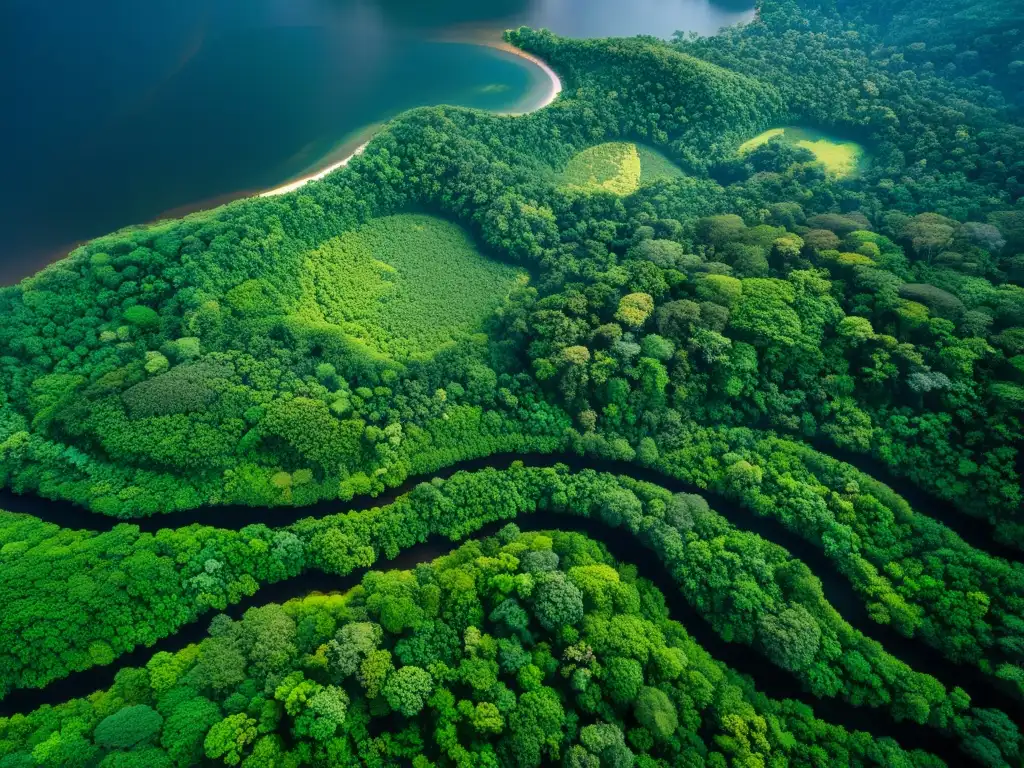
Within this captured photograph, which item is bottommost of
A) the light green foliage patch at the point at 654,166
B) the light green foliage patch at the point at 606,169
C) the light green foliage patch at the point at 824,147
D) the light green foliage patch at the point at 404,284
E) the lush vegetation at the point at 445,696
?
the lush vegetation at the point at 445,696

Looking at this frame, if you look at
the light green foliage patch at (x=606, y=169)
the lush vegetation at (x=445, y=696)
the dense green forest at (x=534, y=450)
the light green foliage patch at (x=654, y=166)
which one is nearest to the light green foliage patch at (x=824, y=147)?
the dense green forest at (x=534, y=450)

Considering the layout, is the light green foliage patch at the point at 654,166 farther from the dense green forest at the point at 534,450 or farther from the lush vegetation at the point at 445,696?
the lush vegetation at the point at 445,696

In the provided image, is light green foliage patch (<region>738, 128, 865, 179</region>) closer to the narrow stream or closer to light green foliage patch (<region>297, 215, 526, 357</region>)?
light green foliage patch (<region>297, 215, 526, 357</region>)

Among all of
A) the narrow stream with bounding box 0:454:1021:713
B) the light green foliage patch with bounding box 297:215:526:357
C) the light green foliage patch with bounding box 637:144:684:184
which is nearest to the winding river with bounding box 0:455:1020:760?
the narrow stream with bounding box 0:454:1021:713

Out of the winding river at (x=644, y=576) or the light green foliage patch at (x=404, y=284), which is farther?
the light green foliage patch at (x=404, y=284)

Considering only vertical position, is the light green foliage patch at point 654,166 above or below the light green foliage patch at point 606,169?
above

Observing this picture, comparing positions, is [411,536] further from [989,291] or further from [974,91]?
[974,91]
